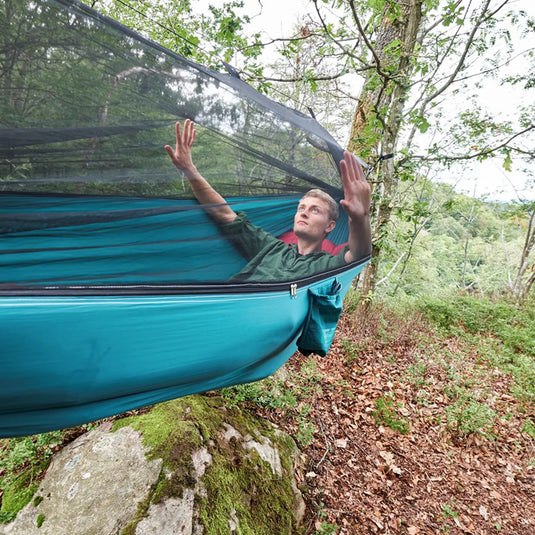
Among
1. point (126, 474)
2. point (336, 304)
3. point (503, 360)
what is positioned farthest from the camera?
point (503, 360)

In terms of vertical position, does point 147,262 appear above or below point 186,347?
above

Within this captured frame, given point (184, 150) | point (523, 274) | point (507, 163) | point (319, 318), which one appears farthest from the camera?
point (523, 274)

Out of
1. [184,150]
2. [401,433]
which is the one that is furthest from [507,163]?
[184,150]

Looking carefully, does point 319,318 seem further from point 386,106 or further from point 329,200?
point 386,106

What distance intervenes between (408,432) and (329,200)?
2190 mm

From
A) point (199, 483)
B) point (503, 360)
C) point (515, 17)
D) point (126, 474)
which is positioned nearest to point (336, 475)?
point (199, 483)

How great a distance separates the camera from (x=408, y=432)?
2.54m

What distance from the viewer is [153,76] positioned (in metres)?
0.96

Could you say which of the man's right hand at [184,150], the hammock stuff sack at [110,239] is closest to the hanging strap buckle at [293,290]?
the hammock stuff sack at [110,239]

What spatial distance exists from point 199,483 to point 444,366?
3141 millimetres

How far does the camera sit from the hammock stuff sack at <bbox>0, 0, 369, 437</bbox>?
623mm

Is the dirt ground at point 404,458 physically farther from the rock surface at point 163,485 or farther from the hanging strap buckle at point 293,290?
the hanging strap buckle at point 293,290

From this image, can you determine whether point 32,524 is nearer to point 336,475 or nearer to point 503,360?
point 336,475

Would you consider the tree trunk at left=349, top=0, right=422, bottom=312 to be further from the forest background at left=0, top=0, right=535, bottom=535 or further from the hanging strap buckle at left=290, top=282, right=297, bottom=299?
the hanging strap buckle at left=290, top=282, right=297, bottom=299
